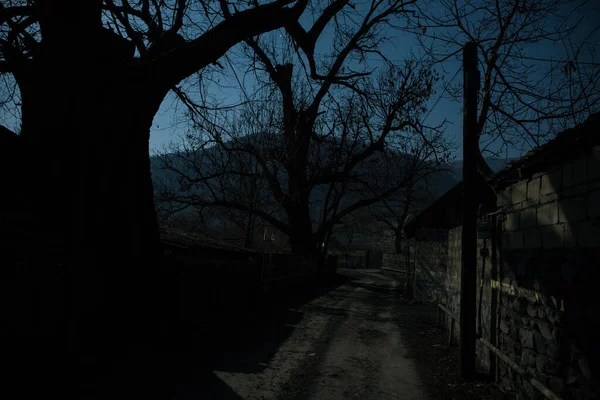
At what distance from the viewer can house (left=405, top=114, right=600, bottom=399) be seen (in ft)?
11.4

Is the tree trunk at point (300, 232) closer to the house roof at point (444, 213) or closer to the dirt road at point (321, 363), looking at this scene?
the house roof at point (444, 213)

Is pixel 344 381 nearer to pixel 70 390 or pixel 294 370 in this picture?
pixel 294 370

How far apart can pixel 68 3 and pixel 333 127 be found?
17.7 m

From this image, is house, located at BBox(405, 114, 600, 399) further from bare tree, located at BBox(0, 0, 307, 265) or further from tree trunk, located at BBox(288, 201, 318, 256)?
tree trunk, located at BBox(288, 201, 318, 256)

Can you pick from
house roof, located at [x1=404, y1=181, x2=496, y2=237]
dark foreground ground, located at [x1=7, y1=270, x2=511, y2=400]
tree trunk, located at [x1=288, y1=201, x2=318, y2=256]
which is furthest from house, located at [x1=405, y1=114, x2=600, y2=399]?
tree trunk, located at [x1=288, y1=201, x2=318, y2=256]

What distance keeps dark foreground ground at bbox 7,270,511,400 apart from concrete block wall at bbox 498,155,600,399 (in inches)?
42.2

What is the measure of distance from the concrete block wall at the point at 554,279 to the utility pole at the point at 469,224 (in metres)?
0.55

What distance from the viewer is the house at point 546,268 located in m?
3.48

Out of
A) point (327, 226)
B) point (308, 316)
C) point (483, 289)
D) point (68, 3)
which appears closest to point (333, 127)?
point (327, 226)

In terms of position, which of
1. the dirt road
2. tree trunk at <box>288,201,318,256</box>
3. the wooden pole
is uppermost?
tree trunk at <box>288,201,318,256</box>

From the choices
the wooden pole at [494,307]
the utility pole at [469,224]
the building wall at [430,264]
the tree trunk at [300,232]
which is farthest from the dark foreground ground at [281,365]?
the tree trunk at [300,232]

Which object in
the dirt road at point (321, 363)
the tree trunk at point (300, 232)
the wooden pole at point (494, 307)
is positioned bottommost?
the dirt road at point (321, 363)

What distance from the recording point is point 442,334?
9711 millimetres

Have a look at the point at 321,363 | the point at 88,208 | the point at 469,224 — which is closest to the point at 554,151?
the point at 469,224
